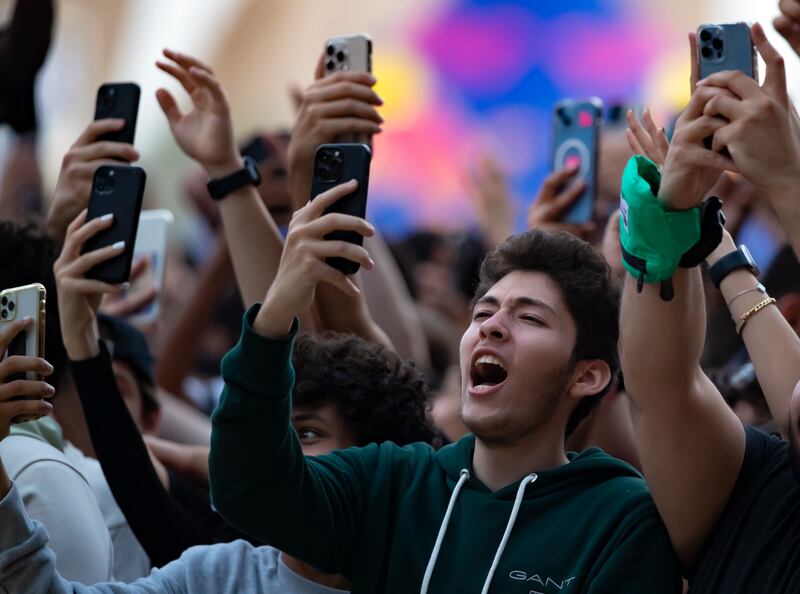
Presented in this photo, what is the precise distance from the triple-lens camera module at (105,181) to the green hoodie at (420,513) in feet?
2.43

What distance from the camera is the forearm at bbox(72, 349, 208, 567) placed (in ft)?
9.80

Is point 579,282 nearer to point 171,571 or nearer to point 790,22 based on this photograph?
point 790,22

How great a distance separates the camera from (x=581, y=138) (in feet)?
11.3

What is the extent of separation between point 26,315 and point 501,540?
91 cm

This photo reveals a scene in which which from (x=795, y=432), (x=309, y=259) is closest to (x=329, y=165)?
(x=309, y=259)

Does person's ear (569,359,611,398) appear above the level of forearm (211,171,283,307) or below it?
below

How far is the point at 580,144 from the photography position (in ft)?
11.3

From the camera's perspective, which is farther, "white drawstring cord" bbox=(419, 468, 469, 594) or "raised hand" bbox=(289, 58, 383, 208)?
"raised hand" bbox=(289, 58, 383, 208)

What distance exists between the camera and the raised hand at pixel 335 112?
3.20 metres

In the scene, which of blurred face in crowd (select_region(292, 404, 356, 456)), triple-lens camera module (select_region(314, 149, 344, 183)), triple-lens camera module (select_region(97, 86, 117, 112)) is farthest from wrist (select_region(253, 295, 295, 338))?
triple-lens camera module (select_region(97, 86, 117, 112))

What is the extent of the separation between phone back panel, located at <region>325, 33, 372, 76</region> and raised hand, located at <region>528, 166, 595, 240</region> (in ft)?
1.62

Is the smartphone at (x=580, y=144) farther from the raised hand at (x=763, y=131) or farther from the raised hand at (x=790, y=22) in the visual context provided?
the raised hand at (x=763, y=131)

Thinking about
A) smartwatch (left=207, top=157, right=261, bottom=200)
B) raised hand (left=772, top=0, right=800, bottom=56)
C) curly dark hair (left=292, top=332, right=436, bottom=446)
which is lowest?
curly dark hair (left=292, top=332, right=436, bottom=446)

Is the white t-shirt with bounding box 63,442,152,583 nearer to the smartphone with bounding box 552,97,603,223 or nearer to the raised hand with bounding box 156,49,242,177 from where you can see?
the raised hand with bounding box 156,49,242,177
